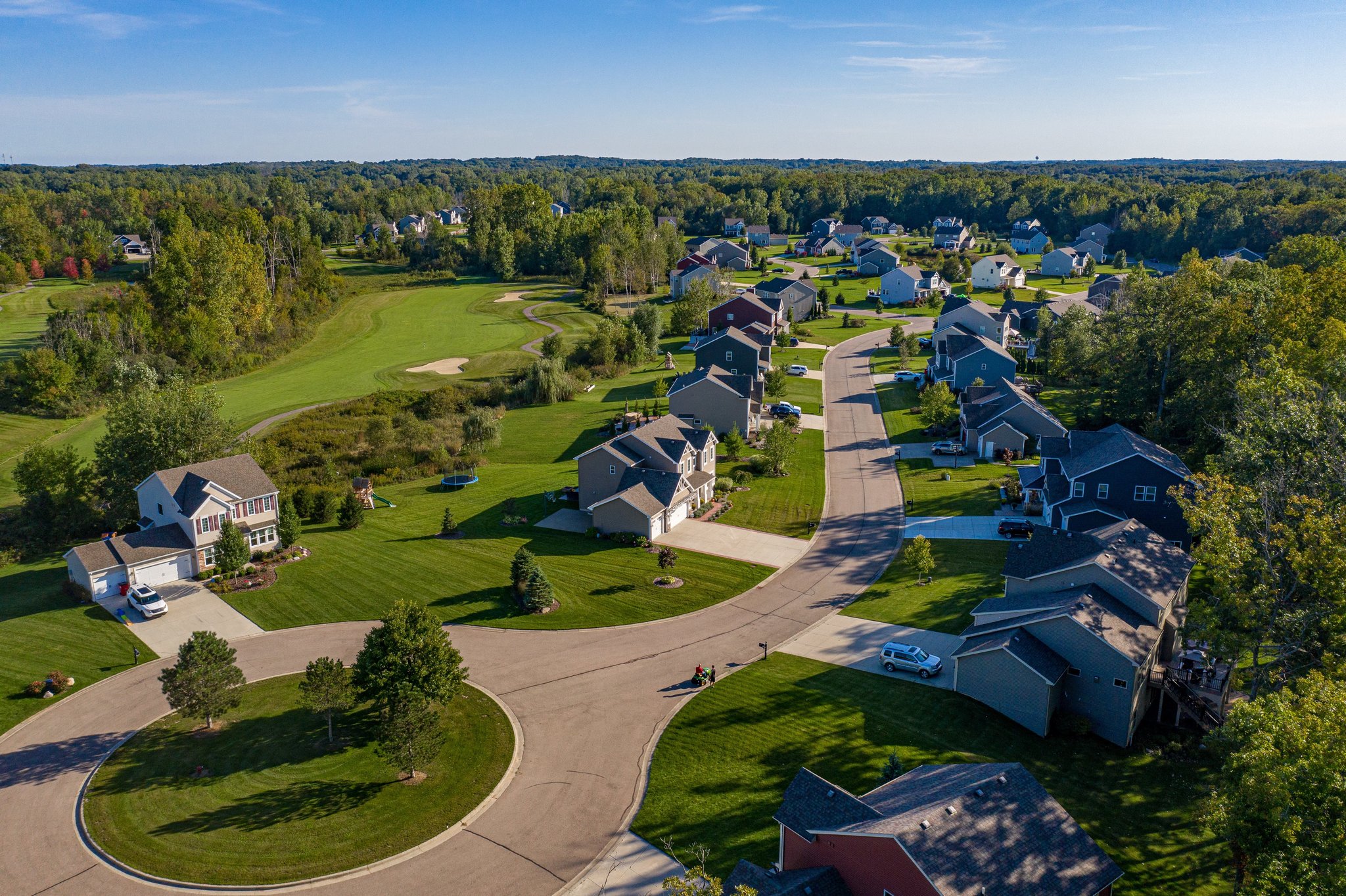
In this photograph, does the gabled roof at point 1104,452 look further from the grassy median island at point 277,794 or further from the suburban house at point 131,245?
the suburban house at point 131,245

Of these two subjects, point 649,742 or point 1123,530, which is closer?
point 649,742

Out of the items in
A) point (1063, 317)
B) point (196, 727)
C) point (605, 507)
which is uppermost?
point (1063, 317)

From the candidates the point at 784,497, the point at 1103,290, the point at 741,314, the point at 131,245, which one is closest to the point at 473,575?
the point at 784,497

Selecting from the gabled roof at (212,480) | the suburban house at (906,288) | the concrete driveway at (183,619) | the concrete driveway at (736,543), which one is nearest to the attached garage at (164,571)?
the concrete driveway at (183,619)

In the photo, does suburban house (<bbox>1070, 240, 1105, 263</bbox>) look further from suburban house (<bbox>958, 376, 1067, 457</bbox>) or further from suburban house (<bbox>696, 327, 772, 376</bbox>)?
suburban house (<bbox>958, 376, 1067, 457</bbox>)

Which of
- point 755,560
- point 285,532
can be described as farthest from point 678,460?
point 285,532

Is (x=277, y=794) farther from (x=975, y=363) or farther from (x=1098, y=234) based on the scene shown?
(x=1098, y=234)

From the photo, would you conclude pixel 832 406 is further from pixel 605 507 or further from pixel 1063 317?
pixel 605 507
